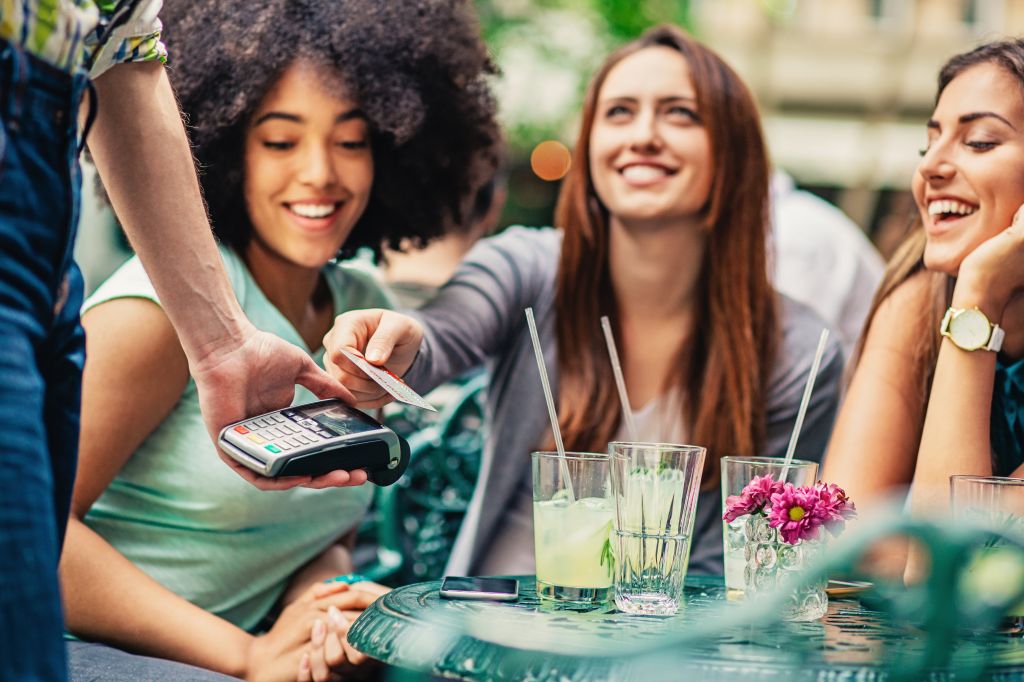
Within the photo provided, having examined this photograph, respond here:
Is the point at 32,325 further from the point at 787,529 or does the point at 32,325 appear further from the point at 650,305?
the point at 650,305

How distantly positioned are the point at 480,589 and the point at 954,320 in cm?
90

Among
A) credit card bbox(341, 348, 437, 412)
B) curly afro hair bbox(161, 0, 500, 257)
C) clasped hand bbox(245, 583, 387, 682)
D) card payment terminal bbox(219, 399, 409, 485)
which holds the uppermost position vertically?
curly afro hair bbox(161, 0, 500, 257)

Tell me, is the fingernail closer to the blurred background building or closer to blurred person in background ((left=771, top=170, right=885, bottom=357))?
blurred person in background ((left=771, top=170, right=885, bottom=357))

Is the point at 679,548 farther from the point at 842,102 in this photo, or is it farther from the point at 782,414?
the point at 842,102

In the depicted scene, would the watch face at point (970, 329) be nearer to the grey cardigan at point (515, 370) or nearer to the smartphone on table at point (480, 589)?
the grey cardigan at point (515, 370)

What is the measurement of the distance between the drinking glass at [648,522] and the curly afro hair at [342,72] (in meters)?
1.08

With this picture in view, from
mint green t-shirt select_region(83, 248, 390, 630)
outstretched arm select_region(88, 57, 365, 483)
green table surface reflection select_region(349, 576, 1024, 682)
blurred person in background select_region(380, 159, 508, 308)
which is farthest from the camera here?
blurred person in background select_region(380, 159, 508, 308)

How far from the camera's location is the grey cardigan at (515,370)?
2443mm

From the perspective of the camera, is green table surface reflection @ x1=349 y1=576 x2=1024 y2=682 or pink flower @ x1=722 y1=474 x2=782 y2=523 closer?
green table surface reflection @ x1=349 y1=576 x2=1024 y2=682

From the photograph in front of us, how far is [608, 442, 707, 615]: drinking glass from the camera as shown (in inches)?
59.3

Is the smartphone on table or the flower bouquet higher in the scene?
the flower bouquet

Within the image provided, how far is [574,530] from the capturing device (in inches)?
60.2

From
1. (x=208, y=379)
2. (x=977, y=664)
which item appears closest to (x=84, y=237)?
(x=208, y=379)

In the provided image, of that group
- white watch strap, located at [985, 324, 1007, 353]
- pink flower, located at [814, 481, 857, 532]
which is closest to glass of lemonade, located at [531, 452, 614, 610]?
pink flower, located at [814, 481, 857, 532]
